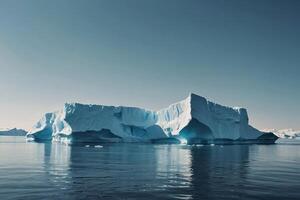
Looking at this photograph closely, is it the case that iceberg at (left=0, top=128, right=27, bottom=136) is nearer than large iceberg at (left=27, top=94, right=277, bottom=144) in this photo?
No

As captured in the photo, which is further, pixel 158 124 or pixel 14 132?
pixel 14 132

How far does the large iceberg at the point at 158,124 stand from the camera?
6041 cm

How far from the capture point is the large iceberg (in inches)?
2378

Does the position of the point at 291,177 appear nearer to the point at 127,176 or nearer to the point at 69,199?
the point at 127,176

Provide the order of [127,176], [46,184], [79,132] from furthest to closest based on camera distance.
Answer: [79,132] → [127,176] → [46,184]

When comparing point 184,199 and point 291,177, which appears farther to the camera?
point 291,177

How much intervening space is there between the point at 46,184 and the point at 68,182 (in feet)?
3.58

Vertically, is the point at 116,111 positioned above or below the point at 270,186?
above

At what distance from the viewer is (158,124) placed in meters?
→ 71.5

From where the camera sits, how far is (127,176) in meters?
18.8

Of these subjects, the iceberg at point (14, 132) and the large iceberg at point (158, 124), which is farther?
the iceberg at point (14, 132)

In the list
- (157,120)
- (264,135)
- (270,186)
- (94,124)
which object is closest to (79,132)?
(94,124)

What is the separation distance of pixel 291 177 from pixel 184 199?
9947mm

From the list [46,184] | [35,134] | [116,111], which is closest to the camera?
[46,184]
